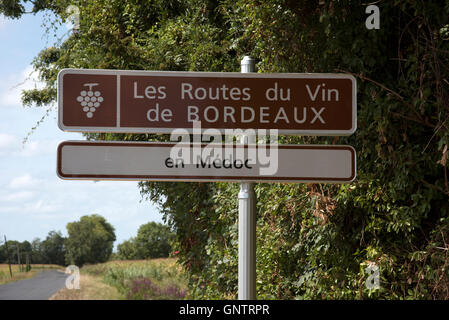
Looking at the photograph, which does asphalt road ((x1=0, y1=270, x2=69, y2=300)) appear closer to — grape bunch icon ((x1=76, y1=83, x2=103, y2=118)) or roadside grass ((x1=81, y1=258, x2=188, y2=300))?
roadside grass ((x1=81, y1=258, x2=188, y2=300))

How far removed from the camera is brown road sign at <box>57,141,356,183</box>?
8.12 ft

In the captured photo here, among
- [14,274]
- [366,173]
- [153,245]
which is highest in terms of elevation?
[366,173]

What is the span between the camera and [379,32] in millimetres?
4152

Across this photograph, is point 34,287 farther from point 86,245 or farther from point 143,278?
point 86,245

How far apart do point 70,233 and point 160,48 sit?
45.9 feet

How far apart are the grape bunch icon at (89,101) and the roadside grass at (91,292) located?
980 cm

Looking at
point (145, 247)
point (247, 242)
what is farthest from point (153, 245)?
point (247, 242)

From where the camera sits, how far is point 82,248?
56.5 feet

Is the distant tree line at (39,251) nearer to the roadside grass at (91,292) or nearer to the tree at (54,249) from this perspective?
the tree at (54,249)

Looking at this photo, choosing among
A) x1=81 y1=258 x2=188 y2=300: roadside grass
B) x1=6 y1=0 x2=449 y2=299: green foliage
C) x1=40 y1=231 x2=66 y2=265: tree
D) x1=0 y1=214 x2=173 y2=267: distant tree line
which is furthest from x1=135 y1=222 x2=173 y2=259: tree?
x1=6 y1=0 x2=449 y2=299: green foliage

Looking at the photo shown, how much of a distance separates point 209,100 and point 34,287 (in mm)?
11791

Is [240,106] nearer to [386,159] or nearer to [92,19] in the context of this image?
[386,159]

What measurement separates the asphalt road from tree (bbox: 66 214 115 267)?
5.78 ft

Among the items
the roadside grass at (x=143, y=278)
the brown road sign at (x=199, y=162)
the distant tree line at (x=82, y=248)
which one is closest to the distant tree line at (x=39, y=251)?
the distant tree line at (x=82, y=248)
